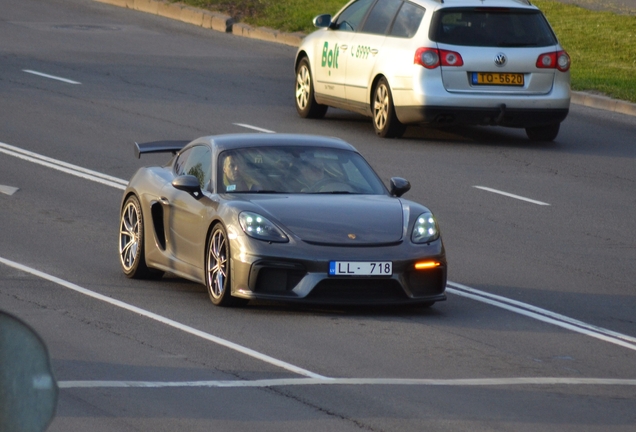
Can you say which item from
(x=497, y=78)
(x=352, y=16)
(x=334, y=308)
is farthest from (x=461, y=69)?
Result: (x=334, y=308)

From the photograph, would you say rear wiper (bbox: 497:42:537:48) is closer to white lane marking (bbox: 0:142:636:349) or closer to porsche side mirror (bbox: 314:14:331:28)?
porsche side mirror (bbox: 314:14:331:28)

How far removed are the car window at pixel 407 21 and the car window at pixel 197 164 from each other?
7.77m

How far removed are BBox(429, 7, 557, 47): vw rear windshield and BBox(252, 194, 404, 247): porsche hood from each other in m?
8.51

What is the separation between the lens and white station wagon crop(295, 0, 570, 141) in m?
17.4

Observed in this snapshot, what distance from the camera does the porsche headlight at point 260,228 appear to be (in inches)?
355

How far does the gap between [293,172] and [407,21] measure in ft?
28.6

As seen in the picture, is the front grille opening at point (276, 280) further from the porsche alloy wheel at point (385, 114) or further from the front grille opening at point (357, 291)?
the porsche alloy wheel at point (385, 114)

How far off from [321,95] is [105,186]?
5.48m

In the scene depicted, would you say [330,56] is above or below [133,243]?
above

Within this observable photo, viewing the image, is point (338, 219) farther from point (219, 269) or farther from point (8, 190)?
point (8, 190)

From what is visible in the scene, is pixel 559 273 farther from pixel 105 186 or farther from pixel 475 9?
pixel 475 9

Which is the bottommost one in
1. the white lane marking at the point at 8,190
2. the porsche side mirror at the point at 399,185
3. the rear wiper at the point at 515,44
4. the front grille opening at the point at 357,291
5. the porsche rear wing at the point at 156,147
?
the white lane marking at the point at 8,190

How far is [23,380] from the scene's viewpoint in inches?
95.9

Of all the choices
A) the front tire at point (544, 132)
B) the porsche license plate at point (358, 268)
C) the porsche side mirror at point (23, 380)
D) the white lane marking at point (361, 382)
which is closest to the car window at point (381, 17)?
the front tire at point (544, 132)
